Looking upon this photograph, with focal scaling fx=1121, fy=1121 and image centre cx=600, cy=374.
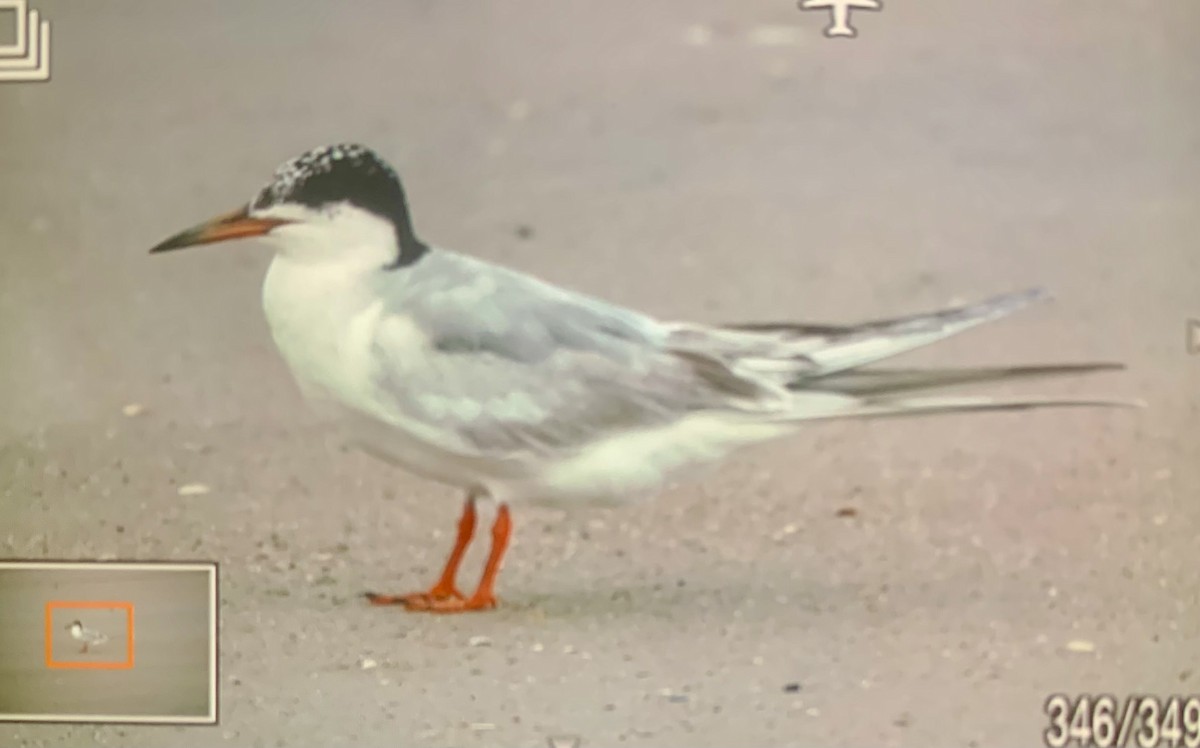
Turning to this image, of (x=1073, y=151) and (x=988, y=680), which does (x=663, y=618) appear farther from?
(x=1073, y=151)

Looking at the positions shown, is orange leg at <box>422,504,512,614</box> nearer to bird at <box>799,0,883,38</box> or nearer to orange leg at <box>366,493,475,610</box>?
orange leg at <box>366,493,475,610</box>

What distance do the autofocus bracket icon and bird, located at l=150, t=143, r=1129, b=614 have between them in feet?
0.90

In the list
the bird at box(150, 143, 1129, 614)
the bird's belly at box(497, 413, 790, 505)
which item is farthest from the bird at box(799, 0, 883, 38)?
the bird's belly at box(497, 413, 790, 505)

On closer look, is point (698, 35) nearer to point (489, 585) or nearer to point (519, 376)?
point (519, 376)

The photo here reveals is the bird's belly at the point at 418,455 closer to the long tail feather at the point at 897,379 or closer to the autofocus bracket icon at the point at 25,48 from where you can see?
the long tail feather at the point at 897,379

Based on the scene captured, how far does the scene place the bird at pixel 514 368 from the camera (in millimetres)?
1077

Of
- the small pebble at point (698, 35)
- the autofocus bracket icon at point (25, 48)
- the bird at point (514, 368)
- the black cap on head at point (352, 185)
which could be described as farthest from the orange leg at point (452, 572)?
the autofocus bracket icon at point (25, 48)

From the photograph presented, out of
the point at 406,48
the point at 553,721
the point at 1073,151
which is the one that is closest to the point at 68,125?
the point at 406,48

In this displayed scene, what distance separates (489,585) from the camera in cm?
111

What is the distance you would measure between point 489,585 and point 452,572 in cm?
4

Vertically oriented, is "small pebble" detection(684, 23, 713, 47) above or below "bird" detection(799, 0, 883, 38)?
below

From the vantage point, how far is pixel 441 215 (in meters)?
1.11

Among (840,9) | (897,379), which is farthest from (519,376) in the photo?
(840,9)

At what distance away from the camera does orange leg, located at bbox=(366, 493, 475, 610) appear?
111 cm
